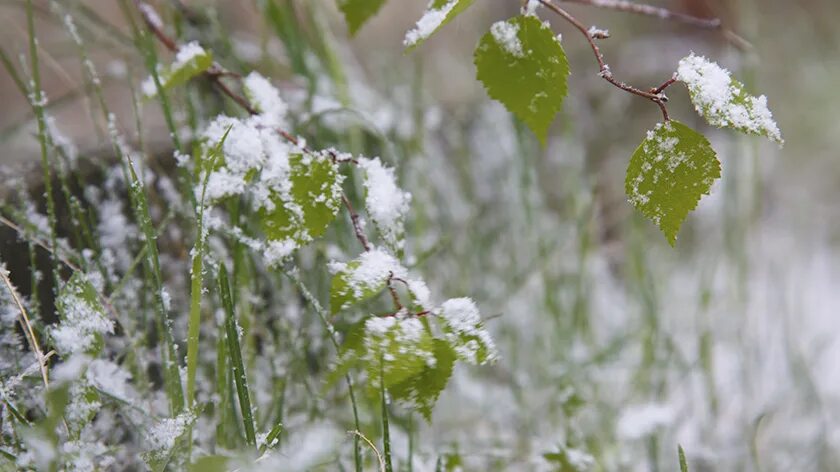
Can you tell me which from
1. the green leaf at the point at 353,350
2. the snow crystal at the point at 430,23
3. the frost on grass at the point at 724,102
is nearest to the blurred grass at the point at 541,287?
the green leaf at the point at 353,350

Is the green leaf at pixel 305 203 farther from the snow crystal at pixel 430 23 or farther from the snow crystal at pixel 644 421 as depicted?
the snow crystal at pixel 644 421

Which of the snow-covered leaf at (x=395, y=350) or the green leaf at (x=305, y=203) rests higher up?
the green leaf at (x=305, y=203)

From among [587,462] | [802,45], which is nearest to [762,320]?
[587,462]

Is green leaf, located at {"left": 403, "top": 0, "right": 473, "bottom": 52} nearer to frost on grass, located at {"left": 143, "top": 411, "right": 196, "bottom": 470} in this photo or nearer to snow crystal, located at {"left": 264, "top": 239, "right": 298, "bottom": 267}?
snow crystal, located at {"left": 264, "top": 239, "right": 298, "bottom": 267}

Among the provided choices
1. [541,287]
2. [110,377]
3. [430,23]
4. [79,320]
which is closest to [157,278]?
[79,320]

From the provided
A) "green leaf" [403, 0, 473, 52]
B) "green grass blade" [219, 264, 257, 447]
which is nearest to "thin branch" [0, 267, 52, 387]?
"green grass blade" [219, 264, 257, 447]

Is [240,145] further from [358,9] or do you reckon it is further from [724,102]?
[724,102]
